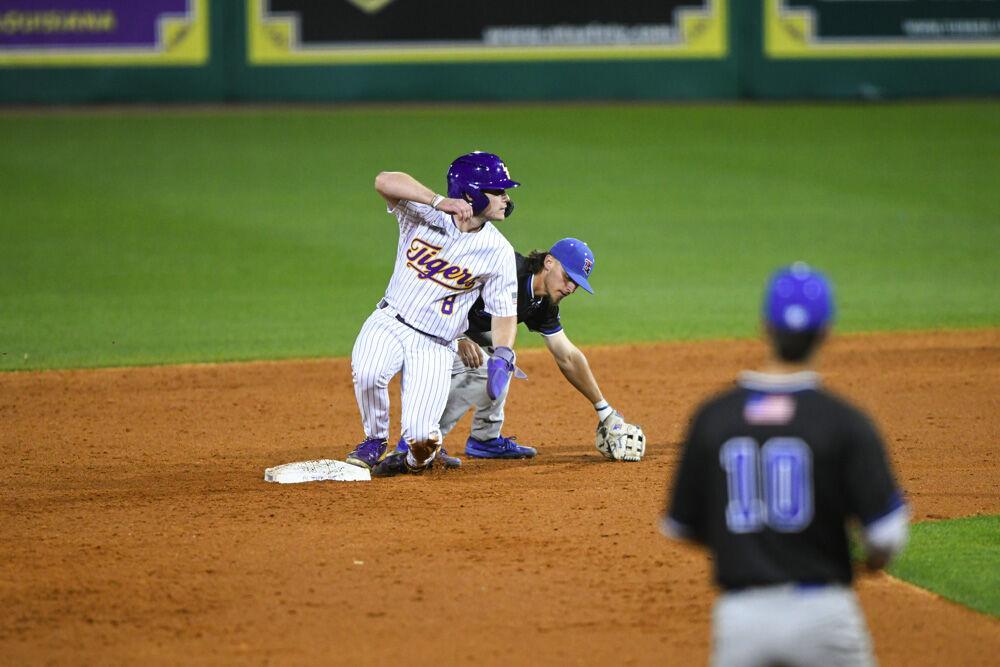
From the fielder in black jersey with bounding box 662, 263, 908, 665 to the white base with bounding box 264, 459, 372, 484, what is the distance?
427 centimetres

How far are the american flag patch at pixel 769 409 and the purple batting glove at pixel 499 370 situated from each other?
3747 mm

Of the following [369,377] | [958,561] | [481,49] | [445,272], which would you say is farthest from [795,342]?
[481,49]

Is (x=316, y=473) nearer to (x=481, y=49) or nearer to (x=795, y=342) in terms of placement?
(x=795, y=342)

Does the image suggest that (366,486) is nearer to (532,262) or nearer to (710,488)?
(532,262)

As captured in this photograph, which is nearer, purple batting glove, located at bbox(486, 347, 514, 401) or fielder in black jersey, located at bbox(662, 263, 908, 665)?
fielder in black jersey, located at bbox(662, 263, 908, 665)

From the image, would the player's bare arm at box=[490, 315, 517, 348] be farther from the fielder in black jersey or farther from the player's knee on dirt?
the fielder in black jersey

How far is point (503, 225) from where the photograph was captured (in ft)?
55.7

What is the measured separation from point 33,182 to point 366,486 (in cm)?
1250

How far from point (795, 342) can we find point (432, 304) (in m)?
4.30

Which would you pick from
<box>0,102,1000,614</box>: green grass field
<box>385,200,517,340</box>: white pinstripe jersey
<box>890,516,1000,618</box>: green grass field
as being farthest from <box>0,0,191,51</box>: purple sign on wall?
<box>890,516,1000,618</box>: green grass field

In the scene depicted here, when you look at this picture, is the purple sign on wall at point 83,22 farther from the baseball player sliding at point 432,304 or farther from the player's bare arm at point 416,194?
the player's bare arm at point 416,194

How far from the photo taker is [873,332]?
12.2 meters

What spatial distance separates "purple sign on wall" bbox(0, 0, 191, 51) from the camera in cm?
2086

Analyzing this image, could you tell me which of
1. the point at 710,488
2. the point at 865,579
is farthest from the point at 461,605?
the point at 710,488
